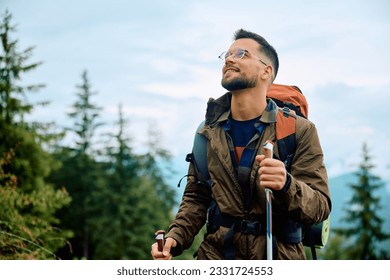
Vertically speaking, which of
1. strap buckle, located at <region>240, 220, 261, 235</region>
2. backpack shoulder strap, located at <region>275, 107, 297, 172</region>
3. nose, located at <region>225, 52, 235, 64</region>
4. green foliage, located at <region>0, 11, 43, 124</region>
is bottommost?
strap buckle, located at <region>240, 220, 261, 235</region>

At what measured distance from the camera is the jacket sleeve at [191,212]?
2654 mm

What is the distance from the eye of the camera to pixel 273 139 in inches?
95.0

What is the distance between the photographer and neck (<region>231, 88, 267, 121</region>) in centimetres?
260

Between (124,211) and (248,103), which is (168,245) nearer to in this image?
(248,103)

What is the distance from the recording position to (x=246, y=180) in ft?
7.83

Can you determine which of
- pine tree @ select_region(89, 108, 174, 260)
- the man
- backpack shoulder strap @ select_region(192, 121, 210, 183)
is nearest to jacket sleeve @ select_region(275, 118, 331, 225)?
the man

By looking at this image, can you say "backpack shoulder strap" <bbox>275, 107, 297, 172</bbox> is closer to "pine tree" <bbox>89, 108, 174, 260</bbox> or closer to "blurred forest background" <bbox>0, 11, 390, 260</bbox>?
"blurred forest background" <bbox>0, 11, 390, 260</bbox>

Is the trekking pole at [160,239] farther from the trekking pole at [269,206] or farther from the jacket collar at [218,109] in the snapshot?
the jacket collar at [218,109]

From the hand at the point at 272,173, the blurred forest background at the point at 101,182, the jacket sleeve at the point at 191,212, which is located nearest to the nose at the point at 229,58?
the jacket sleeve at the point at 191,212

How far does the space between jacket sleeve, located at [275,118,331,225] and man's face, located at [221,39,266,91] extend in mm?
357

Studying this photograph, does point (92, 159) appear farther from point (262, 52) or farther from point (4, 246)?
point (262, 52)

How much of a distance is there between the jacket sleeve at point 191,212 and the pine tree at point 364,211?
23.0 metres
